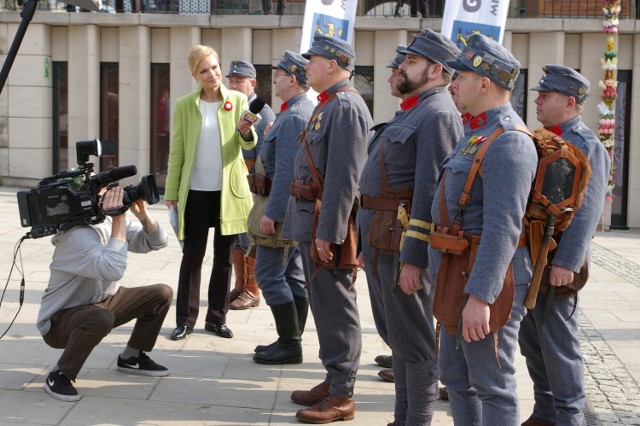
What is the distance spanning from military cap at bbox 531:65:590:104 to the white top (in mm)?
2745

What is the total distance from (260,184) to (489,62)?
3.08m

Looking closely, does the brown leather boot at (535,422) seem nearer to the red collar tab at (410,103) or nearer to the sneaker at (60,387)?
the red collar tab at (410,103)

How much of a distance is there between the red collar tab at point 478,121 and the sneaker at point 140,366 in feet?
9.13

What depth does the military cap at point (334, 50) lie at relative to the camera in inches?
213

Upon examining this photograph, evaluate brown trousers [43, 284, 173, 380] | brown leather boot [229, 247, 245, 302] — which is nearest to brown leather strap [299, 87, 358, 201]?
brown trousers [43, 284, 173, 380]

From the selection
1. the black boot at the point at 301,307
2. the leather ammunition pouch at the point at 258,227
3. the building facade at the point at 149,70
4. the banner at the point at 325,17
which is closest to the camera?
Result: the leather ammunition pouch at the point at 258,227

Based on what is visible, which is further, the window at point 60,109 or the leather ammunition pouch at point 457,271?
the window at point 60,109

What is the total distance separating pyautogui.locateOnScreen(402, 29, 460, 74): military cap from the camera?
476 centimetres

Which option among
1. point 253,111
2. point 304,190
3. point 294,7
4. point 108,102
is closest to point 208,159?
point 253,111

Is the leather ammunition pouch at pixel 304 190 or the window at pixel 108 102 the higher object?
the window at pixel 108 102

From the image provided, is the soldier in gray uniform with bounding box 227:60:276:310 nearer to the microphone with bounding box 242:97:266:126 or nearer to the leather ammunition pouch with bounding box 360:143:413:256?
the microphone with bounding box 242:97:266:126

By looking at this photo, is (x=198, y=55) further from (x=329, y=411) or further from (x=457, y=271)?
(x=457, y=271)

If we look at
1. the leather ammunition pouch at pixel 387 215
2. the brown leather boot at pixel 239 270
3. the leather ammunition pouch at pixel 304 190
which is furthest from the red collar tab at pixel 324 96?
the brown leather boot at pixel 239 270

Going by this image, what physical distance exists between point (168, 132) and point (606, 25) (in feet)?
27.0
